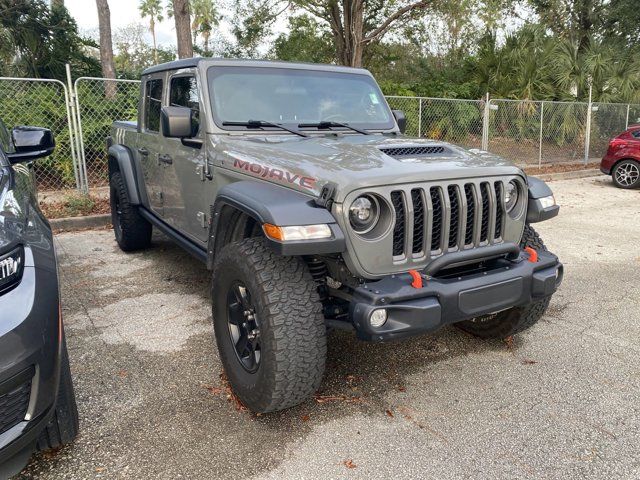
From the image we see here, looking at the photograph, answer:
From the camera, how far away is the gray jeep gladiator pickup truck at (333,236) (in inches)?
93.0

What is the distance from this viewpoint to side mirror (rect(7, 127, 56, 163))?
10.4ft

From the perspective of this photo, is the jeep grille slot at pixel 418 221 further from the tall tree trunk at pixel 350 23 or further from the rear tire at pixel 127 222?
the tall tree trunk at pixel 350 23

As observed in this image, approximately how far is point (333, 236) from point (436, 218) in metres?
0.61

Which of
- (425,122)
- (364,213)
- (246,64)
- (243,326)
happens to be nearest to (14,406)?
(243,326)

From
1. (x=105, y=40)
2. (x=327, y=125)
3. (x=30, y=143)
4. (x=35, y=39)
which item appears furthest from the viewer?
(x=105, y=40)

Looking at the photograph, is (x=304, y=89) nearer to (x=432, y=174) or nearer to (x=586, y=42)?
(x=432, y=174)

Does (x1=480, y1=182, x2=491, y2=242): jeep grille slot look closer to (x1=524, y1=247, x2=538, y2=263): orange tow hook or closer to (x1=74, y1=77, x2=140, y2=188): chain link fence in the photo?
(x1=524, y1=247, x2=538, y2=263): orange tow hook

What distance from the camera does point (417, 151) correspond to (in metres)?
2.96

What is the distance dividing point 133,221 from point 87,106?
163 inches

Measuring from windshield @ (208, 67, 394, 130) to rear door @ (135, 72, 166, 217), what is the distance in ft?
3.34

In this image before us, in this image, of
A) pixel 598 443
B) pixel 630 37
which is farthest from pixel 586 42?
pixel 598 443

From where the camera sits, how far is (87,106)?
8523 millimetres

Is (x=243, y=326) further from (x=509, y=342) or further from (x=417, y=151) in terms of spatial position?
(x=509, y=342)

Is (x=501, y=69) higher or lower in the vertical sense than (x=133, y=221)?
higher
